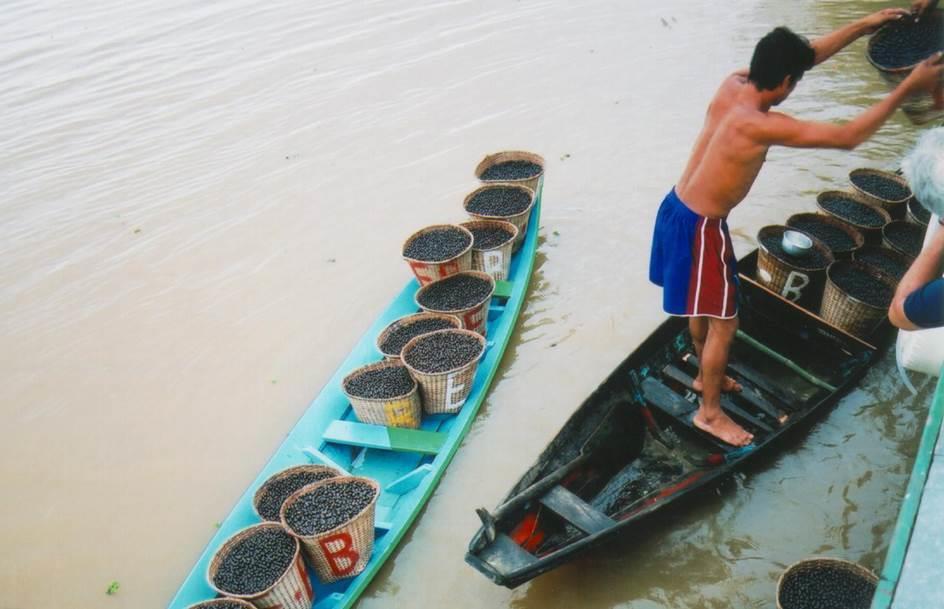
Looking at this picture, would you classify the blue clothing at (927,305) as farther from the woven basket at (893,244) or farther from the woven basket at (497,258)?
the woven basket at (497,258)

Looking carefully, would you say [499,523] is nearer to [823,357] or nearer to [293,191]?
[823,357]

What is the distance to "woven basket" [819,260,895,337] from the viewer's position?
360 centimetres

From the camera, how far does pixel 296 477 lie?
3.22 metres

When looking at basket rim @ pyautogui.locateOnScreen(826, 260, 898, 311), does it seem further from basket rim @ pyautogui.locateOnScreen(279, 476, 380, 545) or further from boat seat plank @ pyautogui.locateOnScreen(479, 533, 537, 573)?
basket rim @ pyautogui.locateOnScreen(279, 476, 380, 545)

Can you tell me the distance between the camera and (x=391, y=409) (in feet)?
11.4

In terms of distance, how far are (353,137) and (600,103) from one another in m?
2.74

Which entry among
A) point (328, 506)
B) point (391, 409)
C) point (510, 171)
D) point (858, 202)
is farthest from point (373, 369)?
point (858, 202)

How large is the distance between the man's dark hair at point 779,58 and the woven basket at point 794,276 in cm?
162

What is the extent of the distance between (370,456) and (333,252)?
2.38 metres

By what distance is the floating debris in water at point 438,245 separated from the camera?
4.37 metres

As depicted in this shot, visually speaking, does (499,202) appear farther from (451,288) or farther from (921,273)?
(921,273)

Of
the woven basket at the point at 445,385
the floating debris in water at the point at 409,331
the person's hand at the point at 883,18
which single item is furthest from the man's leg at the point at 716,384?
the floating debris in water at the point at 409,331

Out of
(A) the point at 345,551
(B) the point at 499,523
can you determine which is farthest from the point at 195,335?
(B) the point at 499,523

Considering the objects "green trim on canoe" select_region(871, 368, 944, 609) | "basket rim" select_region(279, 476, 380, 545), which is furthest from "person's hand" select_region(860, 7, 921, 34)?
"basket rim" select_region(279, 476, 380, 545)
